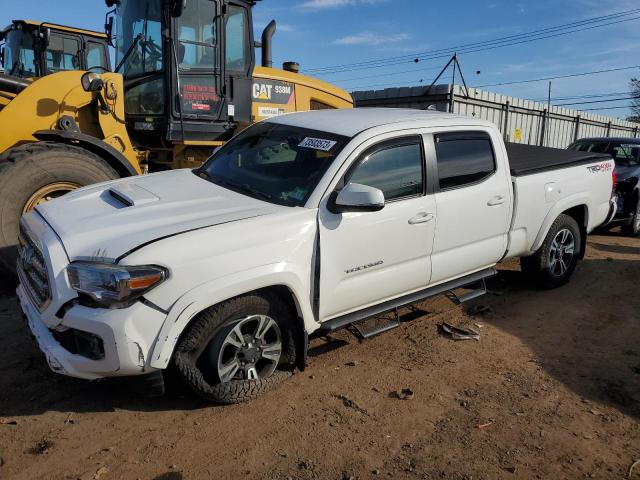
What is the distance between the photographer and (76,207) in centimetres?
348

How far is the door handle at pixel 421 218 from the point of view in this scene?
3.92m

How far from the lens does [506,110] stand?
60.1ft

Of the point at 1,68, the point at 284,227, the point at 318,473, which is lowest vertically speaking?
the point at 318,473

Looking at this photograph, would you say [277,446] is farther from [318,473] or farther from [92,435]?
[92,435]

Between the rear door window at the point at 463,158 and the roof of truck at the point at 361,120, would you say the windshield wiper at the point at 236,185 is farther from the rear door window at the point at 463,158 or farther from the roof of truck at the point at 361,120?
the rear door window at the point at 463,158

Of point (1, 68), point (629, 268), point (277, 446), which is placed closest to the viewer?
point (277, 446)

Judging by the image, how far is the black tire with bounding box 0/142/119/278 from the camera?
4953 mm

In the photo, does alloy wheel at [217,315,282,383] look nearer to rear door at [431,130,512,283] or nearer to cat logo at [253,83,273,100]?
rear door at [431,130,512,283]

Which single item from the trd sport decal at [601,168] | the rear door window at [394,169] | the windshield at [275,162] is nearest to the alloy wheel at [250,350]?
the windshield at [275,162]

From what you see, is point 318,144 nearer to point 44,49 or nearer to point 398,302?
point 398,302

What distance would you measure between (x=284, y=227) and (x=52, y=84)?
409cm

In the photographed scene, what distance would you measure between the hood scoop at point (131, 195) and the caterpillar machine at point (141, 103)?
5.80 ft

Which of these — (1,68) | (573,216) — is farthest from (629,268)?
(1,68)

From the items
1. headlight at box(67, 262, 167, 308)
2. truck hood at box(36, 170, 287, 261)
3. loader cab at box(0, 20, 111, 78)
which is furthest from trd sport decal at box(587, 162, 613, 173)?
loader cab at box(0, 20, 111, 78)
